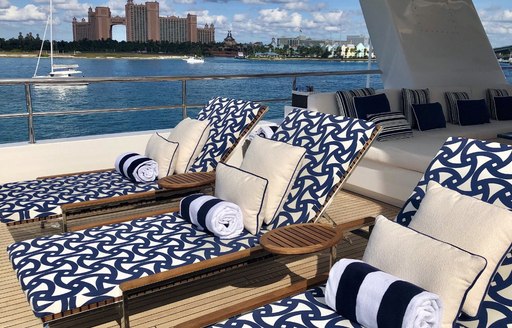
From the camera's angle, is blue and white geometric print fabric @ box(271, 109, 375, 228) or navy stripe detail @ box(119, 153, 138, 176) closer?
blue and white geometric print fabric @ box(271, 109, 375, 228)

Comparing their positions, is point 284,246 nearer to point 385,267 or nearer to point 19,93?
point 385,267

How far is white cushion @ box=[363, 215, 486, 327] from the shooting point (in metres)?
1.47

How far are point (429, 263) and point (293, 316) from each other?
18.5 inches

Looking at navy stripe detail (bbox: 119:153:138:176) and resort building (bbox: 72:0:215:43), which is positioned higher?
resort building (bbox: 72:0:215:43)

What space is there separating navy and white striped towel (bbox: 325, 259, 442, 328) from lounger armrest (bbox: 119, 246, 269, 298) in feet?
1.68

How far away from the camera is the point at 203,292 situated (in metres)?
2.43

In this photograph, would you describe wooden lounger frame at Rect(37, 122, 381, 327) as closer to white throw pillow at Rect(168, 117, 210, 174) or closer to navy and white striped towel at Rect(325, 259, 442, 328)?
navy and white striped towel at Rect(325, 259, 442, 328)

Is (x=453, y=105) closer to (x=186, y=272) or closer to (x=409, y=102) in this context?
(x=409, y=102)

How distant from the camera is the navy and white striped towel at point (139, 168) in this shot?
10.1 ft

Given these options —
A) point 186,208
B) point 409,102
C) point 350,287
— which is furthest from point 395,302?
point 409,102

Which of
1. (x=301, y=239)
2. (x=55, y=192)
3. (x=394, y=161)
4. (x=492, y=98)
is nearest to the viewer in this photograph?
(x=301, y=239)

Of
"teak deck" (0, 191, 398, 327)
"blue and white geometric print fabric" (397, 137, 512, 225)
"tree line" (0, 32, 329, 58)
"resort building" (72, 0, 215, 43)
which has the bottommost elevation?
"teak deck" (0, 191, 398, 327)

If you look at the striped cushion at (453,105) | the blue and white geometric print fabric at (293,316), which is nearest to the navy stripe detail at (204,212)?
the blue and white geometric print fabric at (293,316)

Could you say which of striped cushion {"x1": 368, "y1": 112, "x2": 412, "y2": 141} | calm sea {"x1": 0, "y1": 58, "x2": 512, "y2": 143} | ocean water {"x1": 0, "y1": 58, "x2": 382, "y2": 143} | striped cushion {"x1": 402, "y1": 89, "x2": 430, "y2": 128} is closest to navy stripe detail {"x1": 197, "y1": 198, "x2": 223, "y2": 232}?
striped cushion {"x1": 368, "y1": 112, "x2": 412, "y2": 141}
